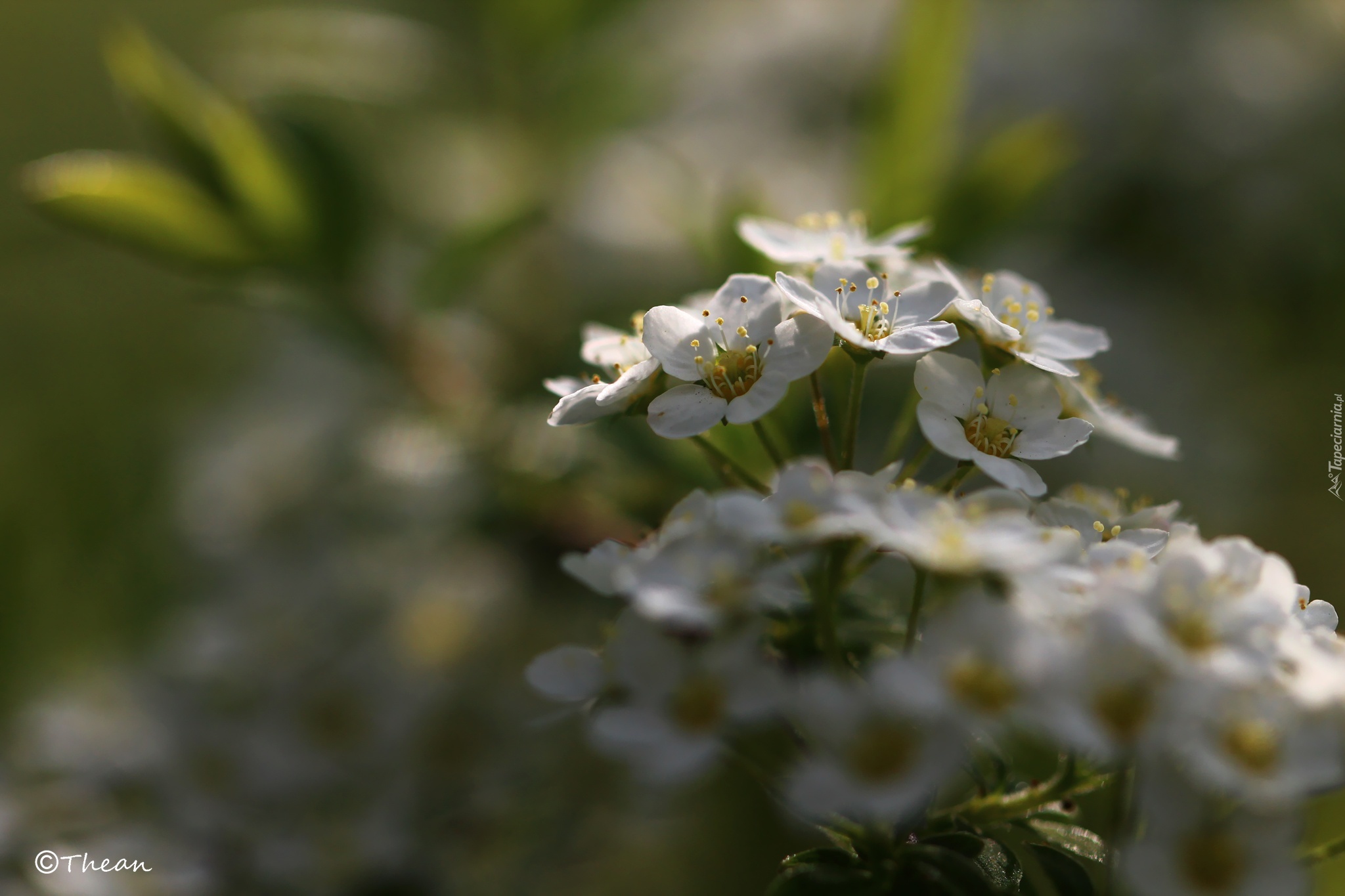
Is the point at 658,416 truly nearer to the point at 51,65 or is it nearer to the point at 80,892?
the point at 80,892

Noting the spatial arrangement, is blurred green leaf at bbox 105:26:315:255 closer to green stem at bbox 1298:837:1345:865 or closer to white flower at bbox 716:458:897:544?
white flower at bbox 716:458:897:544

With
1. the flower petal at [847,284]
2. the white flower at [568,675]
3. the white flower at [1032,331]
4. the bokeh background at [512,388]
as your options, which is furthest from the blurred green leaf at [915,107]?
the white flower at [568,675]

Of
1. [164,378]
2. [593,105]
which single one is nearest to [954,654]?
[593,105]

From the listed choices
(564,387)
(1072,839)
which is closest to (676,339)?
(564,387)

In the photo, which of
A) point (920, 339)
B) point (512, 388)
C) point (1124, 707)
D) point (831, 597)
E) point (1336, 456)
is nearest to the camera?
point (1124, 707)

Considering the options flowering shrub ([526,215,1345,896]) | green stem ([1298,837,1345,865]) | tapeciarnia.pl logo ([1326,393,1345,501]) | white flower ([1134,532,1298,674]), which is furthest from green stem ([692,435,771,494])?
tapeciarnia.pl logo ([1326,393,1345,501])

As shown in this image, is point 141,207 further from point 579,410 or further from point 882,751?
point 882,751
